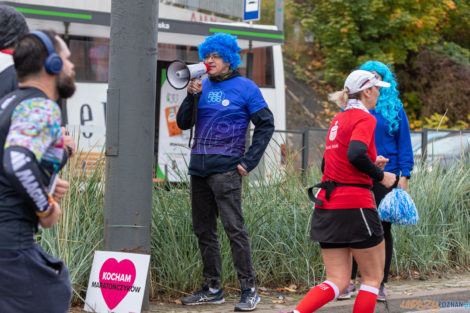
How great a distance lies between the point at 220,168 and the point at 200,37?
266 inches

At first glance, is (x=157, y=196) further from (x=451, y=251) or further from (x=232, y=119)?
(x=451, y=251)

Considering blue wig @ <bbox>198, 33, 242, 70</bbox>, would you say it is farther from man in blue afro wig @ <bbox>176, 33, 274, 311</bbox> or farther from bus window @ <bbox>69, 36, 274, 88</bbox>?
bus window @ <bbox>69, 36, 274, 88</bbox>

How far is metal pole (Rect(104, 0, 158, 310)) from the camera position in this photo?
520 centimetres

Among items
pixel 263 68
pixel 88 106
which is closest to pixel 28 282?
pixel 88 106

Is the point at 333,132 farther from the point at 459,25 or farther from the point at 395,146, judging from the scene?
the point at 459,25

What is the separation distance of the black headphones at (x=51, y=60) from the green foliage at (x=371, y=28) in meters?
22.6

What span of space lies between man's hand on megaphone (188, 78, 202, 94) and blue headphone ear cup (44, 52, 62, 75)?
2.74m

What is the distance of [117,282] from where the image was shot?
188 inches

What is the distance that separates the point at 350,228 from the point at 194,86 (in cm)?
180

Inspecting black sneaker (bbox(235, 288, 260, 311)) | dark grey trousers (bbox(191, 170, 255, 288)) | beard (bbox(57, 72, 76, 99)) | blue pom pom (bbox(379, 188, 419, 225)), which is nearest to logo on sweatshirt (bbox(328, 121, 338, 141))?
blue pom pom (bbox(379, 188, 419, 225))

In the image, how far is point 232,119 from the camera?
5516 millimetres

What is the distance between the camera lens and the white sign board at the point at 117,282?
184 inches

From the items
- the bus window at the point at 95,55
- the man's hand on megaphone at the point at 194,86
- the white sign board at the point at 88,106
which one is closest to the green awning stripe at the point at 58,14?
the bus window at the point at 95,55

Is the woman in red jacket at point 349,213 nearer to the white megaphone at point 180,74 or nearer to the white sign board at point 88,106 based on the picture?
the white megaphone at point 180,74
